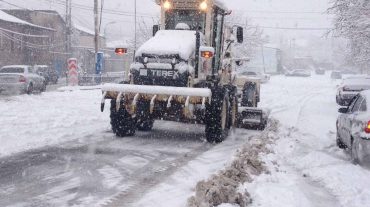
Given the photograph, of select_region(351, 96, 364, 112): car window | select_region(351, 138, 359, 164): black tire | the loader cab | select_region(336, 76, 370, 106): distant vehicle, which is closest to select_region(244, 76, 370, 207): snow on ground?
select_region(351, 138, 359, 164): black tire

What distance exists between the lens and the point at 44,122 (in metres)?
15.8

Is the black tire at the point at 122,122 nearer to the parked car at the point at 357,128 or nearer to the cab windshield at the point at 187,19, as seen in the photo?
the cab windshield at the point at 187,19

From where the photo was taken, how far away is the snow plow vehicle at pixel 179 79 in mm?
11766

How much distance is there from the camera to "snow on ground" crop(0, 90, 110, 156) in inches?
480

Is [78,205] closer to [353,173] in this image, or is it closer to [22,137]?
[353,173]

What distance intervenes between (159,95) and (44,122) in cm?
549

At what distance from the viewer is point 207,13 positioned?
535 inches

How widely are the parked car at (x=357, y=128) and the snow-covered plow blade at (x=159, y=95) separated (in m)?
2.98

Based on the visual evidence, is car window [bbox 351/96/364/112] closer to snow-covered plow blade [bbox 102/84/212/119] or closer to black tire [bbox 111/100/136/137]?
snow-covered plow blade [bbox 102/84/212/119]

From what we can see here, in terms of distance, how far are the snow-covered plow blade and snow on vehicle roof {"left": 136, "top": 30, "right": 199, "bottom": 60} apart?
1.00m

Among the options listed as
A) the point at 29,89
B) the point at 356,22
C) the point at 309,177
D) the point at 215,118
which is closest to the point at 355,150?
the point at 309,177

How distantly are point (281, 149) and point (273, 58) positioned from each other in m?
84.7

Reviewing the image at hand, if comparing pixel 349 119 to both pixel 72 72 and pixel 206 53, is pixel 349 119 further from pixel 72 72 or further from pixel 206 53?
pixel 72 72

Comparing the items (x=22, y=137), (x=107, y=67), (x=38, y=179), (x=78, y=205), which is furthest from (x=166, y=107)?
(x=107, y=67)
